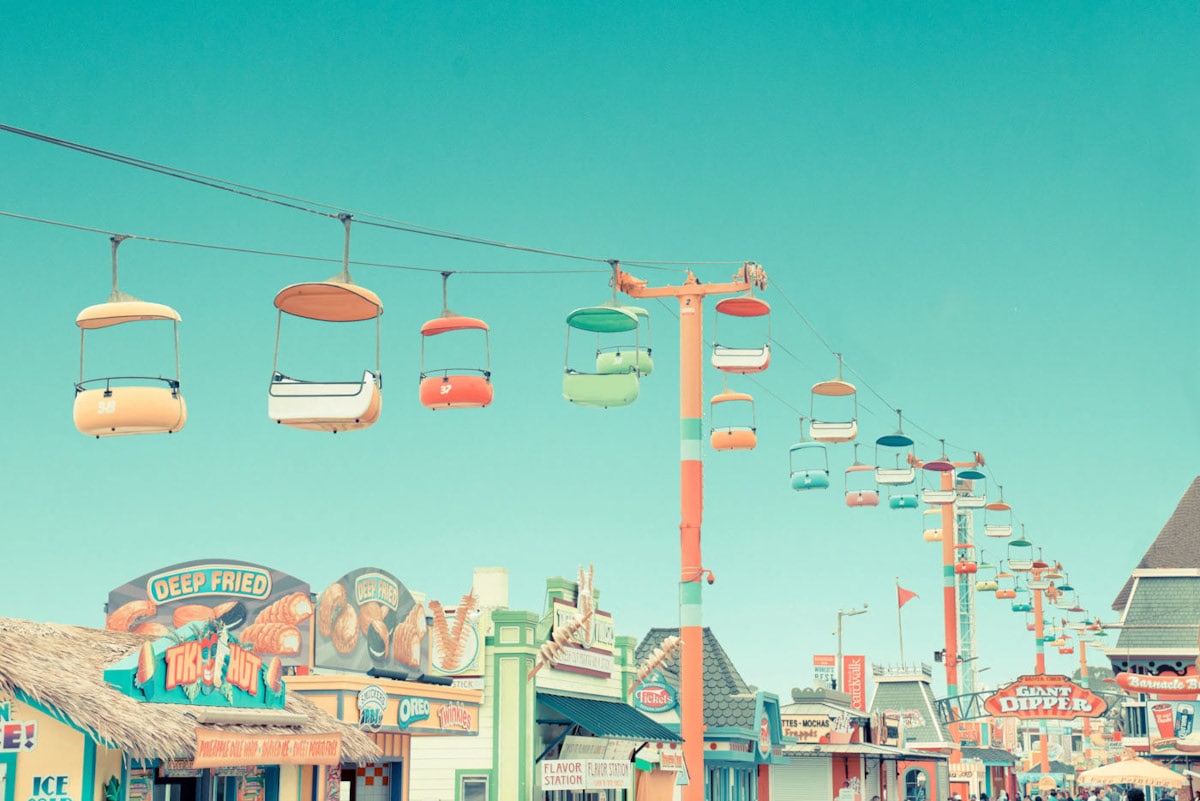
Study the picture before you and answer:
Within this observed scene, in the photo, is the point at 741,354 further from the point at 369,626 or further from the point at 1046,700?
the point at 1046,700

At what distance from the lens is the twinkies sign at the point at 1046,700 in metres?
42.9

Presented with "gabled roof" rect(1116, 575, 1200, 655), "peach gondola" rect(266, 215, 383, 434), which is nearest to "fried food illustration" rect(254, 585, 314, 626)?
"peach gondola" rect(266, 215, 383, 434)

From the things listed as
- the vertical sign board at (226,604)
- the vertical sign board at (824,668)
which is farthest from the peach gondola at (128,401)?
the vertical sign board at (824,668)

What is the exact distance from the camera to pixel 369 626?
2291 cm

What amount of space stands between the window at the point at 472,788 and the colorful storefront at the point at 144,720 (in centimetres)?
773

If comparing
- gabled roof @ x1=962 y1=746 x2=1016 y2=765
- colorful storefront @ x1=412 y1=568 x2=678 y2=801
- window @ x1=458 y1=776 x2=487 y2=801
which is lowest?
gabled roof @ x1=962 y1=746 x2=1016 y2=765

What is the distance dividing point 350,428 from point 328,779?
7.74 metres

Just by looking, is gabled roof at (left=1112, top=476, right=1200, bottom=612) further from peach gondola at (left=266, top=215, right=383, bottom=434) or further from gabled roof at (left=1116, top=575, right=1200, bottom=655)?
peach gondola at (left=266, top=215, right=383, bottom=434)

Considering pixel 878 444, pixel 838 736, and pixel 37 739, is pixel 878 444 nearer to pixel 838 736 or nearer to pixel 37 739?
pixel 838 736

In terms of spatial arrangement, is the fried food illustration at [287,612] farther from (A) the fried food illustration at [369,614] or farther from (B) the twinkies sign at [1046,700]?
(B) the twinkies sign at [1046,700]

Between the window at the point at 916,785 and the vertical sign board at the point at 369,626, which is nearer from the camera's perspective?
the vertical sign board at the point at 369,626

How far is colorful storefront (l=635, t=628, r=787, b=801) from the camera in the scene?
123 feet

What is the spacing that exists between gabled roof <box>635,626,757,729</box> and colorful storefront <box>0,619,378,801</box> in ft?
59.8

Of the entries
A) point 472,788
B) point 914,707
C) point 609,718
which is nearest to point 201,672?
point 472,788
